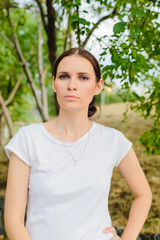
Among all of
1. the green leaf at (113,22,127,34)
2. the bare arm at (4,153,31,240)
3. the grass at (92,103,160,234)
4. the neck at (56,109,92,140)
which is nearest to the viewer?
the bare arm at (4,153,31,240)

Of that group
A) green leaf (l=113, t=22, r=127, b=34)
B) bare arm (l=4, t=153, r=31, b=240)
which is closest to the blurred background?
green leaf (l=113, t=22, r=127, b=34)

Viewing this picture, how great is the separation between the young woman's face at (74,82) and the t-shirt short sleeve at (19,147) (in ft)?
1.11

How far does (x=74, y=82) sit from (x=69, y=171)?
1.90 feet

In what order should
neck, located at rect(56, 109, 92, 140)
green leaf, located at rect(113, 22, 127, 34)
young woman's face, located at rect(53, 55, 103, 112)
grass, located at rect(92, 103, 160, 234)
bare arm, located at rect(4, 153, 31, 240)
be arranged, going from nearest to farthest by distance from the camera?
bare arm, located at rect(4, 153, 31, 240)
young woman's face, located at rect(53, 55, 103, 112)
neck, located at rect(56, 109, 92, 140)
green leaf, located at rect(113, 22, 127, 34)
grass, located at rect(92, 103, 160, 234)

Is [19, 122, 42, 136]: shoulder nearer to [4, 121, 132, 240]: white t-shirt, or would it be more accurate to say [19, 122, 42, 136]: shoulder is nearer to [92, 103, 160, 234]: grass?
[4, 121, 132, 240]: white t-shirt

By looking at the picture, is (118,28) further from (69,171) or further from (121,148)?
(69,171)

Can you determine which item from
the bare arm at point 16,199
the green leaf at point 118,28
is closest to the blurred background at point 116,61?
the green leaf at point 118,28

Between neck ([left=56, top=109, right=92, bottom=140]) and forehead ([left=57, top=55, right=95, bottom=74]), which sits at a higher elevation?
forehead ([left=57, top=55, right=95, bottom=74])

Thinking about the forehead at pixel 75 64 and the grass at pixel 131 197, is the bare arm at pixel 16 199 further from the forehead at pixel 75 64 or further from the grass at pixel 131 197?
the grass at pixel 131 197

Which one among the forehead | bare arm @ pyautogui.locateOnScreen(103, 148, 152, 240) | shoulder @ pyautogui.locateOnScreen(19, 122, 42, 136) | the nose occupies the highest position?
the forehead

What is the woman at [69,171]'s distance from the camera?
1723 mm

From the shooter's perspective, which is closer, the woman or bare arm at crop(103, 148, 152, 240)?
the woman

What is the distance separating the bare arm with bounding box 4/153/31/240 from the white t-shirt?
0.18 feet

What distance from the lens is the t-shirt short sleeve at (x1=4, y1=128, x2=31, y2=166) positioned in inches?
68.0
